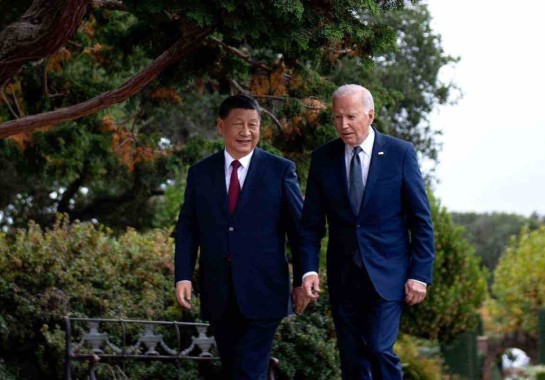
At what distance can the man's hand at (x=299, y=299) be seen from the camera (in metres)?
6.34

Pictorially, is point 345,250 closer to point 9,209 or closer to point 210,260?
point 210,260

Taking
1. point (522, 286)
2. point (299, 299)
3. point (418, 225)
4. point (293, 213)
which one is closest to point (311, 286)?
point (299, 299)

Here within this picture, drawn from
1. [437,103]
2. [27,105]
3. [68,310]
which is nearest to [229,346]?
[68,310]

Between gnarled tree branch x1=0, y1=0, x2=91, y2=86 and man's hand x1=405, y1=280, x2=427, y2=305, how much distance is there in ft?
11.4

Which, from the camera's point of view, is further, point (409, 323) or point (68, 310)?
point (409, 323)

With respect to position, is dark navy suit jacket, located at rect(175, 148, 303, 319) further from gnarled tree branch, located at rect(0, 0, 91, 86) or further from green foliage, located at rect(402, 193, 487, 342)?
green foliage, located at rect(402, 193, 487, 342)

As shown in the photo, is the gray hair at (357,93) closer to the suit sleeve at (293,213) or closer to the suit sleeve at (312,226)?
the suit sleeve at (312,226)

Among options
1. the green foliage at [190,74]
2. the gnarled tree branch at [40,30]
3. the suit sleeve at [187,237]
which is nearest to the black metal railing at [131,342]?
the green foliage at [190,74]

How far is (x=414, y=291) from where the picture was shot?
6.09m

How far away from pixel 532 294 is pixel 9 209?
1379 centimetres

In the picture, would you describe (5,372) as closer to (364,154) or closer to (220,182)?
(220,182)

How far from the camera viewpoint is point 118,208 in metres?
26.3

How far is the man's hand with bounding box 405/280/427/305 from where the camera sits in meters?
6.08

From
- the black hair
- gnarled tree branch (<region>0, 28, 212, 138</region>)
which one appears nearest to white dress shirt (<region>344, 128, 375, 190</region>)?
the black hair
